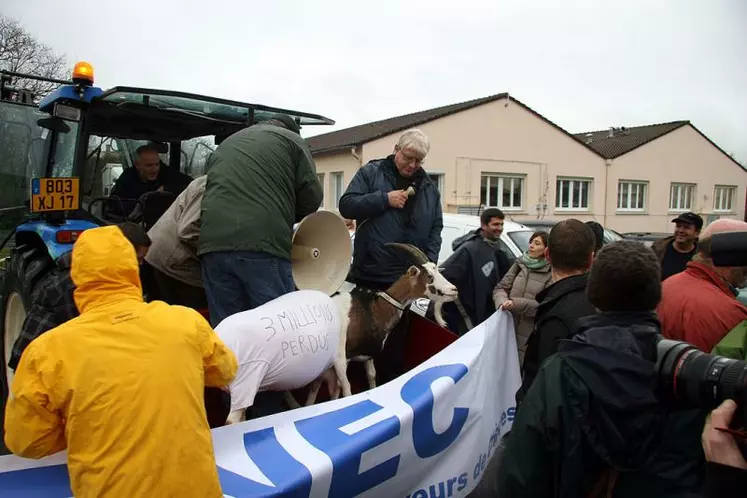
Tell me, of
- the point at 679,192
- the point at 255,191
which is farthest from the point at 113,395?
the point at 679,192

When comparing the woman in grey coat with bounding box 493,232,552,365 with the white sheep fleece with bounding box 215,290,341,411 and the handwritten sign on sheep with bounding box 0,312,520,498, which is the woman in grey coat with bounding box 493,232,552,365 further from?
the white sheep fleece with bounding box 215,290,341,411

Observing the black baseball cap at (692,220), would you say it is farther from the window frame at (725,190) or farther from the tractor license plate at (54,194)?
the window frame at (725,190)

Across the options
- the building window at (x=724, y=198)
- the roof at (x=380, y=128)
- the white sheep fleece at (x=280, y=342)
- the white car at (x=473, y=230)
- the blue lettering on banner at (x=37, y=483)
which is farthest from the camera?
the building window at (x=724, y=198)

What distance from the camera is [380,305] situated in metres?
3.88

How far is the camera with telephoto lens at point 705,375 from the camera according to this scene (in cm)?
144

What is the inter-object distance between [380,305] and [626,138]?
26.2 metres

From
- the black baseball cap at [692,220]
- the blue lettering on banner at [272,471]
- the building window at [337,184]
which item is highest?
the building window at [337,184]

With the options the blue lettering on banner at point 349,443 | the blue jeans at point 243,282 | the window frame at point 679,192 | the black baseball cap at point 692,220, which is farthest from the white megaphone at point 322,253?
the window frame at point 679,192

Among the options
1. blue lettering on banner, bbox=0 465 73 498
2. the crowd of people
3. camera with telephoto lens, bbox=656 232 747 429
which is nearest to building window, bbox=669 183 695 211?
the crowd of people

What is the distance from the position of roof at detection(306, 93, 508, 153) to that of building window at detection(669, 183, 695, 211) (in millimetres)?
10063

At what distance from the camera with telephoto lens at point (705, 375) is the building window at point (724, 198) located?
29181 millimetres

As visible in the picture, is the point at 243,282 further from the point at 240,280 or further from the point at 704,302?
the point at 704,302

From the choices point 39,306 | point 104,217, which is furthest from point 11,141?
point 39,306

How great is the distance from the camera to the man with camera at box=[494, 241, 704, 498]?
157 centimetres
